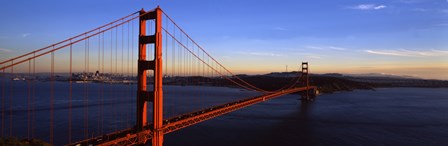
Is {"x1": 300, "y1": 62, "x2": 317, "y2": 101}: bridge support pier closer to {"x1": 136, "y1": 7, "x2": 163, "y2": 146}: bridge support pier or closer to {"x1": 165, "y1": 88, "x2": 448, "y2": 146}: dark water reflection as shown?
{"x1": 165, "y1": 88, "x2": 448, "y2": 146}: dark water reflection

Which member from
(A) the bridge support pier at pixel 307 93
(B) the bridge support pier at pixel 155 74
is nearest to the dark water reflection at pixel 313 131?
(B) the bridge support pier at pixel 155 74

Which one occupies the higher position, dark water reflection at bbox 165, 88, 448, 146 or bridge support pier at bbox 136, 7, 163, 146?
bridge support pier at bbox 136, 7, 163, 146

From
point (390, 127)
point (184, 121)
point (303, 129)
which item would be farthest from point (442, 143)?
point (184, 121)

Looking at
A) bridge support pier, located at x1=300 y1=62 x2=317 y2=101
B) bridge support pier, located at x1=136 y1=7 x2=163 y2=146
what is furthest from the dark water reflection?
bridge support pier, located at x1=300 y1=62 x2=317 y2=101

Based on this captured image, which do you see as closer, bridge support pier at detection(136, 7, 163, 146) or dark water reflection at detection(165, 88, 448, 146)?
bridge support pier at detection(136, 7, 163, 146)

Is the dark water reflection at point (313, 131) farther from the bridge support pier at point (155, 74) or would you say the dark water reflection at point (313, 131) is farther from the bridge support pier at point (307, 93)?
the bridge support pier at point (307, 93)

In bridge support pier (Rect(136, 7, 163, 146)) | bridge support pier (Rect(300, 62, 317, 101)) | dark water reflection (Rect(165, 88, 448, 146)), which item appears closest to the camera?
bridge support pier (Rect(136, 7, 163, 146))

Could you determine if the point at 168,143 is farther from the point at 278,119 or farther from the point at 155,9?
the point at 278,119

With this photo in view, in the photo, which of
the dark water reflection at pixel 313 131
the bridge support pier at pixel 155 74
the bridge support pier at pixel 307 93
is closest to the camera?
the bridge support pier at pixel 155 74

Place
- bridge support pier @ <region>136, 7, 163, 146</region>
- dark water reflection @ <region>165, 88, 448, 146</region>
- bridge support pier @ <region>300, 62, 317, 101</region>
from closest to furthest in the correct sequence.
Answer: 1. bridge support pier @ <region>136, 7, 163, 146</region>
2. dark water reflection @ <region>165, 88, 448, 146</region>
3. bridge support pier @ <region>300, 62, 317, 101</region>
